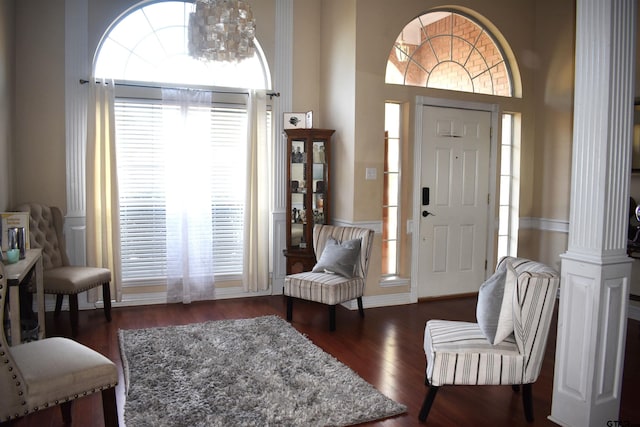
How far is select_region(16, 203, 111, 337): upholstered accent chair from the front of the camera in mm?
4004

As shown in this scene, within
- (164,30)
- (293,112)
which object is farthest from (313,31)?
(164,30)

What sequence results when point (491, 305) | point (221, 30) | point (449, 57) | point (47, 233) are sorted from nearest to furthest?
1. point (491, 305)
2. point (221, 30)
3. point (47, 233)
4. point (449, 57)

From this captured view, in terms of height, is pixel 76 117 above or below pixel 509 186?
above

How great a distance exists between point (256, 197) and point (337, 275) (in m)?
1.43

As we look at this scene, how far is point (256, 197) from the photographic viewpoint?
5242mm

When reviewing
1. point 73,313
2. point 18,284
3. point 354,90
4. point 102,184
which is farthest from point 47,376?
point 354,90

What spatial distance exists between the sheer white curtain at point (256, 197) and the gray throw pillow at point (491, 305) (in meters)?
3.03

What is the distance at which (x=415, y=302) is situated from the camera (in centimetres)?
518

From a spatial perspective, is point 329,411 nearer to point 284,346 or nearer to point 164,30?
point 284,346

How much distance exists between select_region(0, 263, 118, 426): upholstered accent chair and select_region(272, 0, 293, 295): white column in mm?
3210

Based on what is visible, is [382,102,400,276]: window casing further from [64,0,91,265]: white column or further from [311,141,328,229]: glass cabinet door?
[64,0,91,265]: white column

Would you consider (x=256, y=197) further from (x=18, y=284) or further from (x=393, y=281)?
(x=18, y=284)

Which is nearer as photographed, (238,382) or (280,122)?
(238,382)

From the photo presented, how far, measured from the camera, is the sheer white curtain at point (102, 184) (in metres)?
4.60
